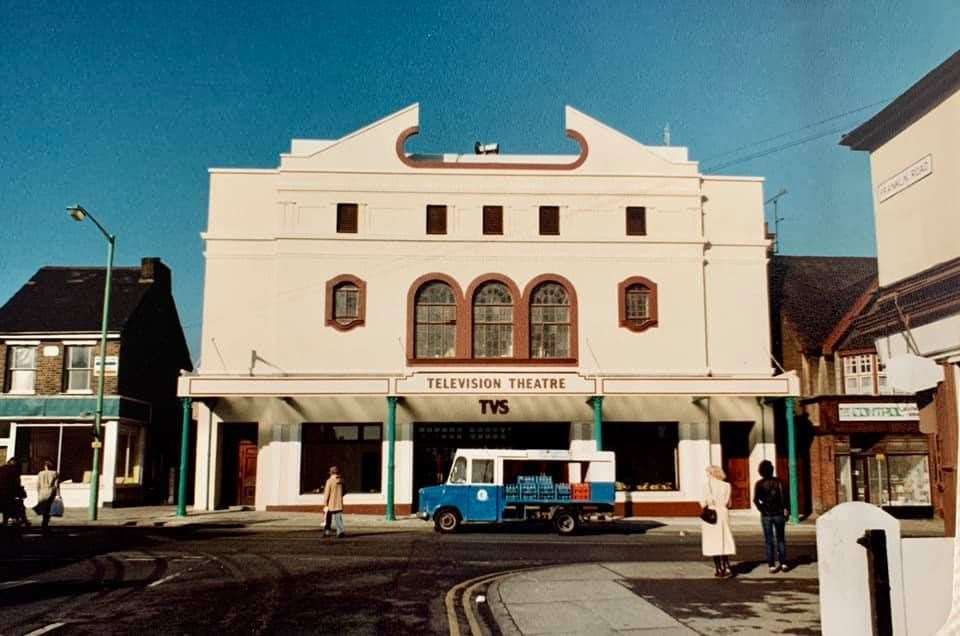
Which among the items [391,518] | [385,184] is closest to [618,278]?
[385,184]

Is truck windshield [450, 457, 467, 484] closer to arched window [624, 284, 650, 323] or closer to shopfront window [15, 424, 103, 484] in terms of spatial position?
arched window [624, 284, 650, 323]

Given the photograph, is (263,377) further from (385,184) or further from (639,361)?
(639,361)

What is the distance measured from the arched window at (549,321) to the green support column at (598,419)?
8.97ft

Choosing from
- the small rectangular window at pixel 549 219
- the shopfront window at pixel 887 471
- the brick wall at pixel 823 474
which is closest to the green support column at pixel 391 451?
the small rectangular window at pixel 549 219

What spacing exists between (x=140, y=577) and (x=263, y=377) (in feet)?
47.4

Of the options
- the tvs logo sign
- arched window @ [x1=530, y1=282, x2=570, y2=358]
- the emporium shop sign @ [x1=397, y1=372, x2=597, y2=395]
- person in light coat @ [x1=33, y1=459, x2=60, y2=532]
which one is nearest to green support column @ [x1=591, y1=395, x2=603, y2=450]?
the emporium shop sign @ [x1=397, y1=372, x2=597, y2=395]

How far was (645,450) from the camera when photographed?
29688mm

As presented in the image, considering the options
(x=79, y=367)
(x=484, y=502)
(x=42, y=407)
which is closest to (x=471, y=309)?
(x=484, y=502)

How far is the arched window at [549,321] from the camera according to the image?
2994cm

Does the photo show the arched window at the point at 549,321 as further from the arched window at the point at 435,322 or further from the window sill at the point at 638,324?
the arched window at the point at 435,322

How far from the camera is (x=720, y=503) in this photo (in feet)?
44.8

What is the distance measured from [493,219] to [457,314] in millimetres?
3472

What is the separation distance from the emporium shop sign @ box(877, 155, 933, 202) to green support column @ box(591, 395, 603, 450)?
18334 mm

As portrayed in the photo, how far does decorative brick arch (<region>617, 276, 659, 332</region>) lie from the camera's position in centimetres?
2978
